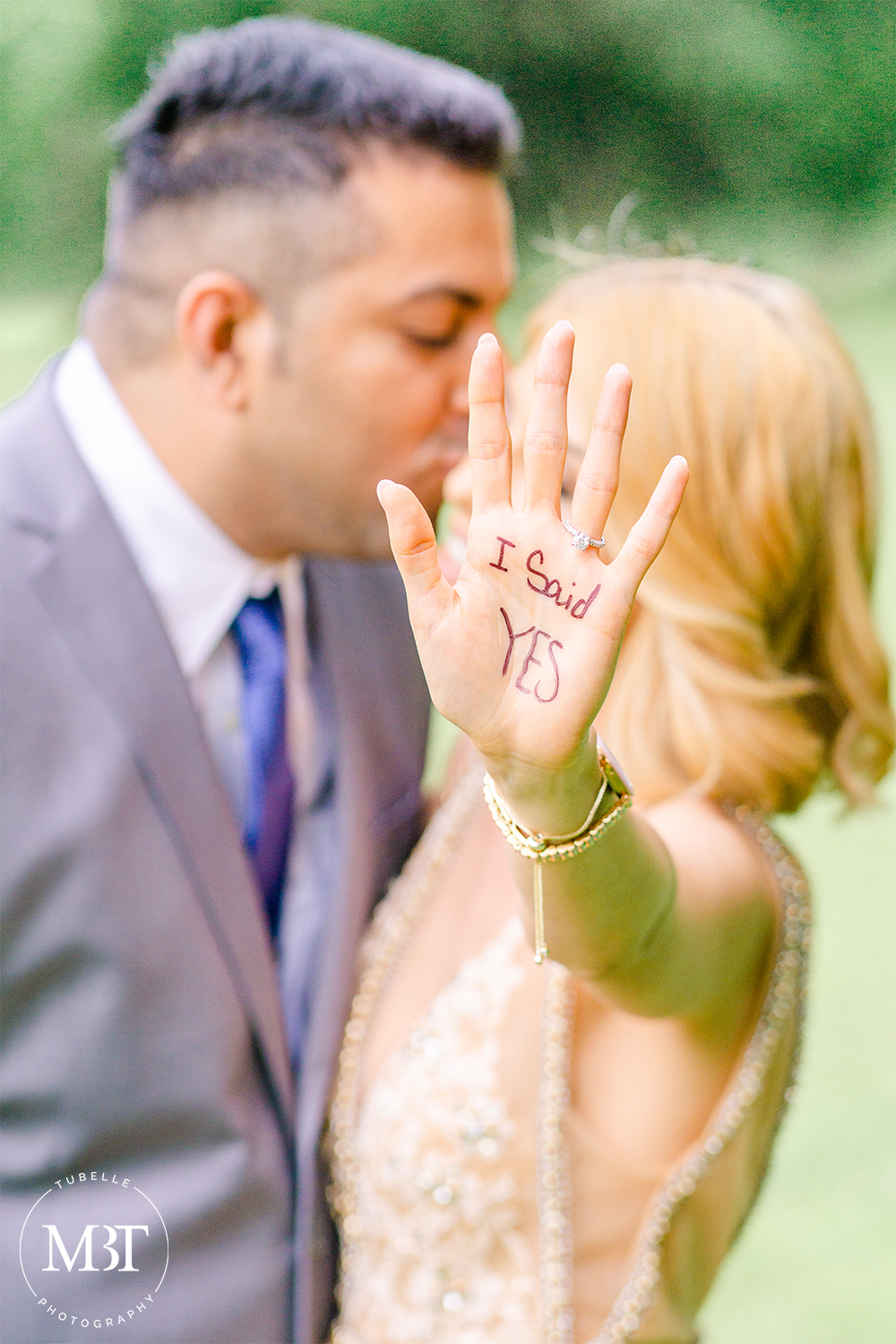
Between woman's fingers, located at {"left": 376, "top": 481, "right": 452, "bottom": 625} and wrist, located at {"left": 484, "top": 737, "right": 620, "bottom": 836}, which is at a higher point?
woman's fingers, located at {"left": 376, "top": 481, "right": 452, "bottom": 625}

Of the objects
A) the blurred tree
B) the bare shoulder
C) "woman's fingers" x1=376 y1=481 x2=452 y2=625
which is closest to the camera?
"woman's fingers" x1=376 y1=481 x2=452 y2=625

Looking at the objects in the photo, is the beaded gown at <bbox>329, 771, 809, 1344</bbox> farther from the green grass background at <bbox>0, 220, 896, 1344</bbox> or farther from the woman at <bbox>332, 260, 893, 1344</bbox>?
the green grass background at <bbox>0, 220, 896, 1344</bbox>

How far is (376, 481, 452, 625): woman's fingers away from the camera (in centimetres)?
56

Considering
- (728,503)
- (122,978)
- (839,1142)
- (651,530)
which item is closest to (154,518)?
(122,978)

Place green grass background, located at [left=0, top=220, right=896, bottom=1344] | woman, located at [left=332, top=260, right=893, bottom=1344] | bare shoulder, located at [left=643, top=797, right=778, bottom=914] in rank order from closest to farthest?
1. bare shoulder, located at [left=643, top=797, right=778, bottom=914]
2. woman, located at [left=332, top=260, right=893, bottom=1344]
3. green grass background, located at [left=0, top=220, right=896, bottom=1344]

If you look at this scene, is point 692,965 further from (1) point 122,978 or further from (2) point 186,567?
(2) point 186,567

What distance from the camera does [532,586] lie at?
1.96ft

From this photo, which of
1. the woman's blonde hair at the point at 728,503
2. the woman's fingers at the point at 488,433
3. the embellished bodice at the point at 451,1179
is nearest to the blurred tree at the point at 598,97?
the woman's blonde hair at the point at 728,503

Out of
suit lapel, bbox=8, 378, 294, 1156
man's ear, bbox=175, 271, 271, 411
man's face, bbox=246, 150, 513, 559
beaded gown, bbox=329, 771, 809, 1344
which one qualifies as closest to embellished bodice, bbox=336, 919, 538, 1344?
beaded gown, bbox=329, 771, 809, 1344

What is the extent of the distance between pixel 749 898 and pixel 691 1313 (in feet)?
1.42

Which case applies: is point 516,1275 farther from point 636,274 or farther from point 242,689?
point 636,274

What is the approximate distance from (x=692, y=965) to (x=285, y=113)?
0.85 m

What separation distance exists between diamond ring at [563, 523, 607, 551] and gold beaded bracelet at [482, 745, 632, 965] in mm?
118

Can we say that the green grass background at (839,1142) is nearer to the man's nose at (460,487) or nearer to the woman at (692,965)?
the woman at (692,965)
